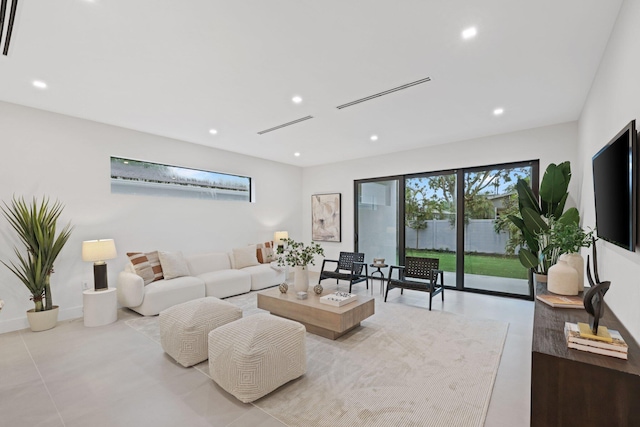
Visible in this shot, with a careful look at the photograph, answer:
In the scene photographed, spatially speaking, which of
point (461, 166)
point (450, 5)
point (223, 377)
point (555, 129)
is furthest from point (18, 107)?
point (555, 129)

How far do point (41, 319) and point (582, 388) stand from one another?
5299 millimetres

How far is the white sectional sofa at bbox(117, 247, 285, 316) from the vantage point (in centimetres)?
406

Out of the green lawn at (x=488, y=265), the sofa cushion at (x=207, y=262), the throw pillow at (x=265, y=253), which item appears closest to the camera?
the green lawn at (x=488, y=265)

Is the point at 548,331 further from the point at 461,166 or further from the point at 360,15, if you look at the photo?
the point at 461,166

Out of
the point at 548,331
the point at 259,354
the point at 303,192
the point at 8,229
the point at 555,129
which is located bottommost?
the point at 259,354

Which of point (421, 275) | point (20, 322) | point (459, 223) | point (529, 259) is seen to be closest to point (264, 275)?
point (421, 275)

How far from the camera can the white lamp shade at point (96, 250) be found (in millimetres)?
3805

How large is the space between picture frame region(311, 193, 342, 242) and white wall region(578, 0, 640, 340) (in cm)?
495

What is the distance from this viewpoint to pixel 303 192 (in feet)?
26.2

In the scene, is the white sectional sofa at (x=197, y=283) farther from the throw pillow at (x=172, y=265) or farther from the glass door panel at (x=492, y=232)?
the glass door panel at (x=492, y=232)

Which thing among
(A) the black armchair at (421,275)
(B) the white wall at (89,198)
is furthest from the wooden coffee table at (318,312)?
(B) the white wall at (89,198)

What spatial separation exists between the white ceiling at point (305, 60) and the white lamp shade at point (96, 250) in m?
1.85

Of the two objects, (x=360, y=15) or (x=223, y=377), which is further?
(x=223, y=377)

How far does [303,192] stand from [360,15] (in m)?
6.03
